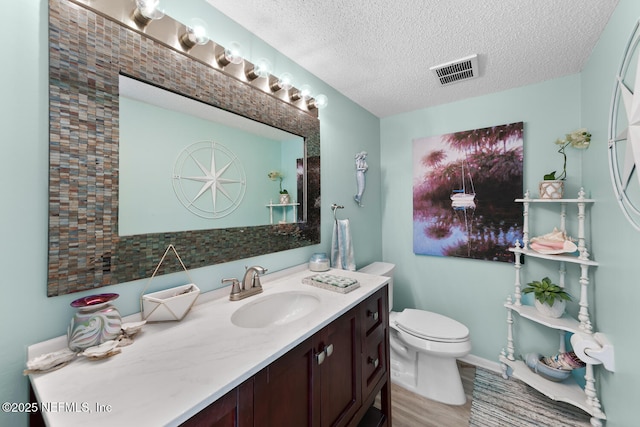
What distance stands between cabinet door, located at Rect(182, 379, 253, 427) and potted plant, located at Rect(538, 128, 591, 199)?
A: 2136mm

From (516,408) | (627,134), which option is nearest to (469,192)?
(627,134)

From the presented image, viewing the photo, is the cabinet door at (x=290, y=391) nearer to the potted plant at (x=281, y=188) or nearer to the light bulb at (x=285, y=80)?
the potted plant at (x=281, y=188)

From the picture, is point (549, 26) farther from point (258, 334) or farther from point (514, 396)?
point (514, 396)

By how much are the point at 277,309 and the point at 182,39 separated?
128 centimetres

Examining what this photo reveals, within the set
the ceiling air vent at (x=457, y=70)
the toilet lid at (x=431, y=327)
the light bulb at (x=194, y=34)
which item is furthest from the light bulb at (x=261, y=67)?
the toilet lid at (x=431, y=327)

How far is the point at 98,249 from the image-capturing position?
0.82 meters

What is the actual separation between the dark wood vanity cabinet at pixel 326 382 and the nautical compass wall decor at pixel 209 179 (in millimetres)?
725

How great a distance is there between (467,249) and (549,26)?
60.4 inches

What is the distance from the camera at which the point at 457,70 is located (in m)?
1.69

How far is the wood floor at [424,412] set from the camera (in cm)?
153

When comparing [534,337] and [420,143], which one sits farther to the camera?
[420,143]

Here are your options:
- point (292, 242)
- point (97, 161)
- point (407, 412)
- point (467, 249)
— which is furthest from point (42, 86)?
point (467, 249)

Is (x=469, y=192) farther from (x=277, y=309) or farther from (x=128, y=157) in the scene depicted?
(x=128, y=157)

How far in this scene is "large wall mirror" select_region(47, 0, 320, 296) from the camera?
757 millimetres
